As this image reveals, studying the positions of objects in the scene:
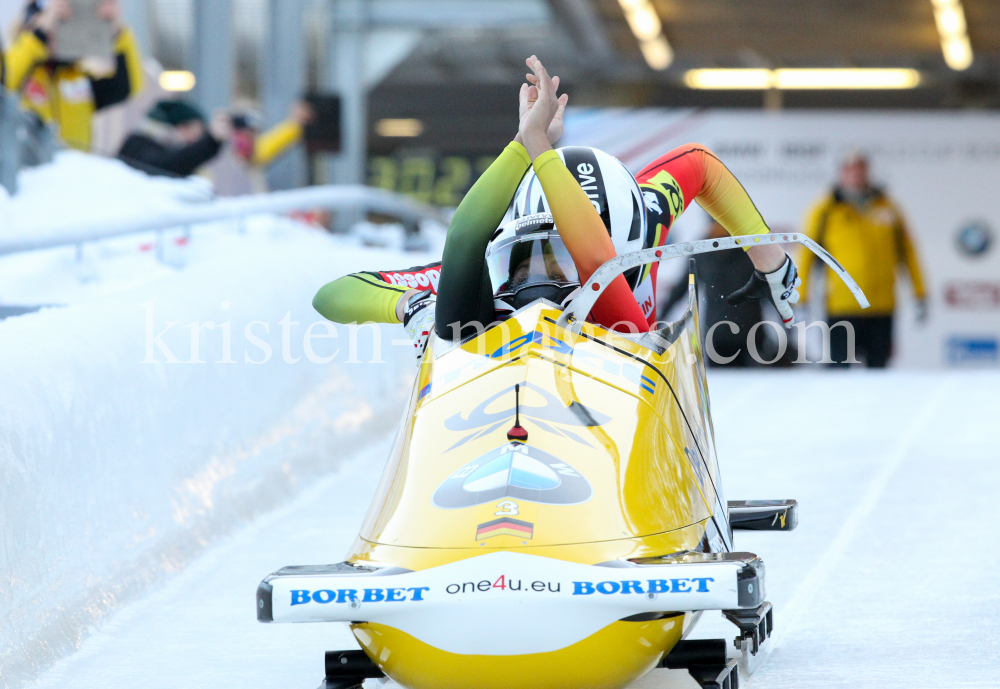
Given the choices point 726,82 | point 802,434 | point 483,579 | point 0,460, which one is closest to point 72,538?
point 0,460

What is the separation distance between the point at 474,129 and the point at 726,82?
260 centimetres

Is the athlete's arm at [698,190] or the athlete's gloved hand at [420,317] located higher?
the athlete's arm at [698,190]

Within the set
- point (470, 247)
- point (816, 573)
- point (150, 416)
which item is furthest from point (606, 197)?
point (150, 416)

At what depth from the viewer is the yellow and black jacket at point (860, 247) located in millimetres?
7617

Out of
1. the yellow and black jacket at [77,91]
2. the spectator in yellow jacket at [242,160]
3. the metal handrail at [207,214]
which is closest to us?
the metal handrail at [207,214]

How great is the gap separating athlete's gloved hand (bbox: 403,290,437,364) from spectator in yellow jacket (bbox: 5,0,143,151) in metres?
3.46

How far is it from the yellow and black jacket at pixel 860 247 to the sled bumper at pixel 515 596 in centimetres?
628

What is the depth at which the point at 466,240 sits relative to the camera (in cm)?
202

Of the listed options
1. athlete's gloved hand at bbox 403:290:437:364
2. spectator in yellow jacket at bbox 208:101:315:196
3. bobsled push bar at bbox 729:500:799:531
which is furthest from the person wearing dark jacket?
bobsled push bar at bbox 729:500:799:531

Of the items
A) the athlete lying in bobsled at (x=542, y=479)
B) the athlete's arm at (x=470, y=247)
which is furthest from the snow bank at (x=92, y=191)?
the athlete's arm at (x=470, y=247)

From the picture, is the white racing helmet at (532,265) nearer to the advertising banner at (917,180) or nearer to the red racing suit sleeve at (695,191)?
the red racing suit sleeve at (695,191)

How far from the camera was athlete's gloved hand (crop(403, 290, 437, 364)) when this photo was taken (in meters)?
2.20

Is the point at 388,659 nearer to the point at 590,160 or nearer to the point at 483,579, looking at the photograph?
the point at 483,579

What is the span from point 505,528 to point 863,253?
6.45m
